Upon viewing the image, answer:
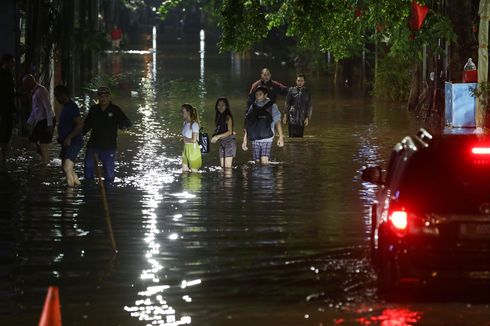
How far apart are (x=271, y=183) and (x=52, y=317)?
11.8 metres

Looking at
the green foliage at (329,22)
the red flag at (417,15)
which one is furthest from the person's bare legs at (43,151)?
the red flag at (417,15)

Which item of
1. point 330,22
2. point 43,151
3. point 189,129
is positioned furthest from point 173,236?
point 330,22

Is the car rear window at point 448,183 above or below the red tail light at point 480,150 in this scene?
below

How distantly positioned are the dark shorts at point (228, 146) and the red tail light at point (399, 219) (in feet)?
33.9

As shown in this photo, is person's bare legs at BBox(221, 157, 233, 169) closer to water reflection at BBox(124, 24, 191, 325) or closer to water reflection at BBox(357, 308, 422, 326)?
water reflection at BBox(124, 24, 191, 325)

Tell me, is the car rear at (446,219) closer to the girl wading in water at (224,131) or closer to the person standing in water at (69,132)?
the person standing in water at (69,132)

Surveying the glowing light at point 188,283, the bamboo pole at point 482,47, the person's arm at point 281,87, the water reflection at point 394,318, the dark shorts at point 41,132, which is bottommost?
the water reflection at point 394,318

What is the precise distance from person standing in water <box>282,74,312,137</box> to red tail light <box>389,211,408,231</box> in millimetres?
13618

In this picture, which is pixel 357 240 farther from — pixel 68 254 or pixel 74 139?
pixel 74 139

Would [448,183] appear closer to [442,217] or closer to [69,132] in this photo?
[442,217]

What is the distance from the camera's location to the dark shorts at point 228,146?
67.3ft

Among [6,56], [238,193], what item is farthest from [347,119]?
[238,193]

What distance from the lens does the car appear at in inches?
400

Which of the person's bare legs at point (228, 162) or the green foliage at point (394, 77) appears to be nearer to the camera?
the person's bare legs at point (228, 162)
